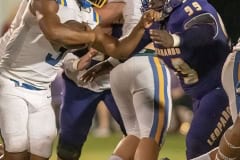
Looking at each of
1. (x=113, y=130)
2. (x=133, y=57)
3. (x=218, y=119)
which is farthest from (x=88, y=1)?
(x=113, y=130)

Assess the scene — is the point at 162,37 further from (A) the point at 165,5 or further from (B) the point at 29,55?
(B) the point at 29,55

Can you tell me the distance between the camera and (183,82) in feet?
12.9

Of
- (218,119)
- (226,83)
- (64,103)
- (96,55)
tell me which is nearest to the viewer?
(226,83)

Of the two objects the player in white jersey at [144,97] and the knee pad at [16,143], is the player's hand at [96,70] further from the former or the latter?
the knee pad at [16,143]

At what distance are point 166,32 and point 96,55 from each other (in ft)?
2.67

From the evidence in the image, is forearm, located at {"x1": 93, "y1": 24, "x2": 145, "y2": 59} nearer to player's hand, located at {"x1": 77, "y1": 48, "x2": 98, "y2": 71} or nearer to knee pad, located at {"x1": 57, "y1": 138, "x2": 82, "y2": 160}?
player's hand, located at {"x1": 77, "y1": 48, "x2": 98, "y2": 71}

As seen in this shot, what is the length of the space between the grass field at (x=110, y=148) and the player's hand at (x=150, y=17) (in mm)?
2025

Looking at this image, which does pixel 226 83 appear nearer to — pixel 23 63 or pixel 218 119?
pixel 218 119

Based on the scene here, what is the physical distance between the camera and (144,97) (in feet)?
13.6

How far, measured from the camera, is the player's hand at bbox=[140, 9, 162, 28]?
380cm

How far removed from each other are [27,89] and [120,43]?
19.5 inches

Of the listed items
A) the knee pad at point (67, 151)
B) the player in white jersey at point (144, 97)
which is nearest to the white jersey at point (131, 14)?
the player in white jersey at point (144, 97)

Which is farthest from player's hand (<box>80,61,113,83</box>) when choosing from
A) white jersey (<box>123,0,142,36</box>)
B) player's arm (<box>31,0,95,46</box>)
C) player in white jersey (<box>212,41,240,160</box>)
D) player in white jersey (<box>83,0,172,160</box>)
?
player in white jersey (<box>212,41,240,160</box>)

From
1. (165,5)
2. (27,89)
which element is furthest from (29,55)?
(165,5)
